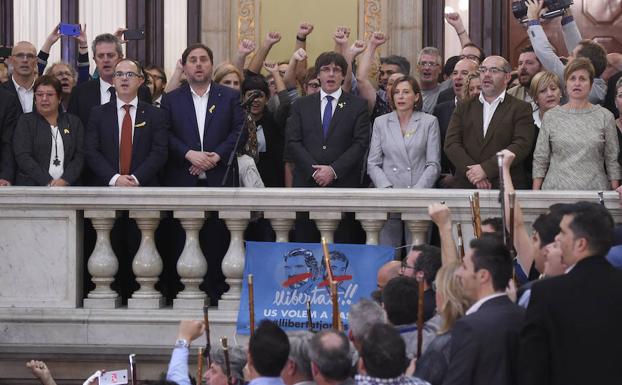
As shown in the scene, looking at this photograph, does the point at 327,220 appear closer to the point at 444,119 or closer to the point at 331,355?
the point at 444,119

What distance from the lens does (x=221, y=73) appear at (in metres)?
11.8

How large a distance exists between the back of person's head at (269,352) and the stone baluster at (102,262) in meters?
3.36

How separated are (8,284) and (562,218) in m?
4.64

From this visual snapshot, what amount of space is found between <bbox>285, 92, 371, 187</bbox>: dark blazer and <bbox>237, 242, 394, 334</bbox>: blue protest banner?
56.0 inches

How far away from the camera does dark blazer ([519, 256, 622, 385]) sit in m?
6.26

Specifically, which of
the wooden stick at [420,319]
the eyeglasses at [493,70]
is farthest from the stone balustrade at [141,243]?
the wooden stick at [420,319]

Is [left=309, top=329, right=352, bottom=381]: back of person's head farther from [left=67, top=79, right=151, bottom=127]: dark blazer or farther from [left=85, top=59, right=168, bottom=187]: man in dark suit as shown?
[left=67, top=79, right=151, bottom=127]: dark blazer

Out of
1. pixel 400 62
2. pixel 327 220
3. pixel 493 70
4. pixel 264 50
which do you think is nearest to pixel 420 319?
pixel 327 220

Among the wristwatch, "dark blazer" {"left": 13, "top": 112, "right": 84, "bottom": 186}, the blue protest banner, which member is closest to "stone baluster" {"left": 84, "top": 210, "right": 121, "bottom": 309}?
"dark blazer" {"left": 13, "top": 112, "right": 84, "bottom": 186}

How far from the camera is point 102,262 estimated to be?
971cm

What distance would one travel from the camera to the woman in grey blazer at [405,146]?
10758 mm

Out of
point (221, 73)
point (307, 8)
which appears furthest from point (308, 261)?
point (307, 8)

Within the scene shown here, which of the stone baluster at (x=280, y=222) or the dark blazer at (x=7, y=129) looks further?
the dark blazer at (x=7, y=129)

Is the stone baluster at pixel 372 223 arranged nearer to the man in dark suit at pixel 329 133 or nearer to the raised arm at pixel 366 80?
the man in dark suit at pixel 329 133
